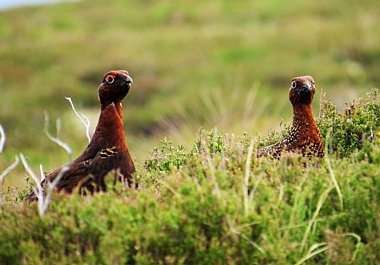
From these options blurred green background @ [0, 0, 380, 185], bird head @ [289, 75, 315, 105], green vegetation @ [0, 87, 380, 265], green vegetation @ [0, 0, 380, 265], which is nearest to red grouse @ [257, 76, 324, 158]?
bird head @ [289, 75, 315, 105]

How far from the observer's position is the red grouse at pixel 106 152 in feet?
18.1

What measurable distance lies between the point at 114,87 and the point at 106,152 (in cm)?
46

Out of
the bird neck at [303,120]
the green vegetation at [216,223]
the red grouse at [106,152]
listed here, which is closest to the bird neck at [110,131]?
the red grouse at [106,152]

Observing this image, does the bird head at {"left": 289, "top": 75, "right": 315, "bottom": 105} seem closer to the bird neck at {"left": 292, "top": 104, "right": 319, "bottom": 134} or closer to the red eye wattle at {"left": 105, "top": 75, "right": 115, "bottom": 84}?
the bird neck at {"left": 292, "top": 104, "right": 319, "bottom": 134}

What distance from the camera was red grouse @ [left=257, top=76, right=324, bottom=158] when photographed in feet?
19.7

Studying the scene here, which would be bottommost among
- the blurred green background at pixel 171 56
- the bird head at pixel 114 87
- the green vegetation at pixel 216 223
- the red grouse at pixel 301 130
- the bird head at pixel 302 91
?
the green vegetation at pixel 216 223

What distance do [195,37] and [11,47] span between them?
5139mm

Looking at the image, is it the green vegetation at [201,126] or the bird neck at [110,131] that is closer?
the green vegetation at [201,126]

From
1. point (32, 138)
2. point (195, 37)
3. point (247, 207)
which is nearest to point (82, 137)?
point (32, 138)

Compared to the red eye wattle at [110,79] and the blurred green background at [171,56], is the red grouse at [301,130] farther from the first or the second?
the blurred green background at [171,56]

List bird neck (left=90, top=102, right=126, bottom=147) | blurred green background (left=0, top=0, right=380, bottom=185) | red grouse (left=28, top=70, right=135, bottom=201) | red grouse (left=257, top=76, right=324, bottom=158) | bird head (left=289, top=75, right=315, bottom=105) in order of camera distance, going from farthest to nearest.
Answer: blurred green background (left=0, top=0, right=380, bottom=185) → bird head (left=289, top=75, right=315, bottom=105) → red grouse (left=257, top=76, right=324, bottom=158) → bird neck (left=90, top=102, right=126, bottom=147) → red grouse (left=28, top=70, right=135, bottom=201)

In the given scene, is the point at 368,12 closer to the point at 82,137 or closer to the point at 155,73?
the point at 155,73

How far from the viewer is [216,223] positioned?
441cm

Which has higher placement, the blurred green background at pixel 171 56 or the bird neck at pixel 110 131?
the blurred green background at pixel 171 56
